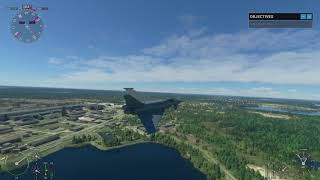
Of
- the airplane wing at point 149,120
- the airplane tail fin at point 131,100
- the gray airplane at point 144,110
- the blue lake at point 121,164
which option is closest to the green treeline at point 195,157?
the blue lake at point 121,164

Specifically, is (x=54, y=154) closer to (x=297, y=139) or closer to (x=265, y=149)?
(x=265, y=149)

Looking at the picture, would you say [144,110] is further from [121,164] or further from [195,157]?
[195,157]

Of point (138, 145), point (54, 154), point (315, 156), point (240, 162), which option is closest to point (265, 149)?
point (315, 156)

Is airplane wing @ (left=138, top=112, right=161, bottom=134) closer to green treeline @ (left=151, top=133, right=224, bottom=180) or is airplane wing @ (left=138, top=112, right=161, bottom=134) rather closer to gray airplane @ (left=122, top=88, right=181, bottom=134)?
gray airplane @ (left=122, top=88, right=181, bottom=134)

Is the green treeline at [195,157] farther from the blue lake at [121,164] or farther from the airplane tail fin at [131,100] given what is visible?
the airplane tail fin at [131,100]

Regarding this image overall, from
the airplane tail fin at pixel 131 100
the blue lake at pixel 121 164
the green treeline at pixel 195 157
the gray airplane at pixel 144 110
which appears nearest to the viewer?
the airplane tail fin at pixel 131 100

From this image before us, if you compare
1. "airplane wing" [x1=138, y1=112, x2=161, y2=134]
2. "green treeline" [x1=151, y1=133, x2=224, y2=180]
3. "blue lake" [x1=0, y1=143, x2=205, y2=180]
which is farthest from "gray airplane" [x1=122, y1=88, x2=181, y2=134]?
"blue lake" [x1=0, y1=143, x2=205, y2=180]

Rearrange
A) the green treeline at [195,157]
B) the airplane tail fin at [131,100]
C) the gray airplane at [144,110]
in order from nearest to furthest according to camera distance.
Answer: the airplane tail fin at [131,100] < the gray airplane at [144,110] < the green treeline at [195,157]

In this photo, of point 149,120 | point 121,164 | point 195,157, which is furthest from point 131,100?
point 195,157
